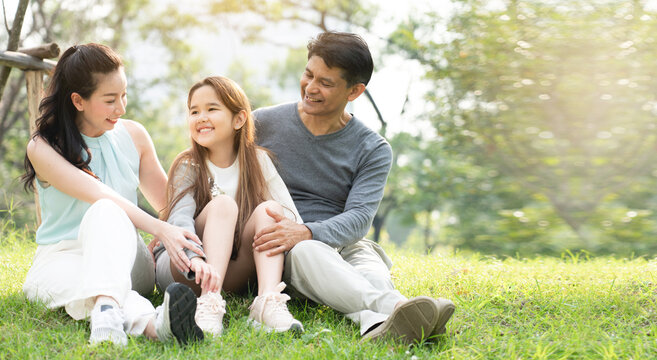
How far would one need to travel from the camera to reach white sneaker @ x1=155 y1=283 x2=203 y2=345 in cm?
198

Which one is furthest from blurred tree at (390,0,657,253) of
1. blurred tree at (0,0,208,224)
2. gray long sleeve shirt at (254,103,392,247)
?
blurred tree at (0,0,208,224)

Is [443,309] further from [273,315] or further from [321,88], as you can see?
[321,88]

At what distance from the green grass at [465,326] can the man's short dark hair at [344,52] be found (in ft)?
3.75

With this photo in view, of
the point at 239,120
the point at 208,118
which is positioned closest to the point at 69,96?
Answer: the point at 208,118

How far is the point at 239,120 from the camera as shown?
2.88 metres

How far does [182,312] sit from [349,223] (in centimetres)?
95

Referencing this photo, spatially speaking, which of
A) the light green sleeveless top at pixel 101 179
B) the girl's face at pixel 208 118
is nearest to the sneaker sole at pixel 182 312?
the light green sleeveless top at pixel 101 179

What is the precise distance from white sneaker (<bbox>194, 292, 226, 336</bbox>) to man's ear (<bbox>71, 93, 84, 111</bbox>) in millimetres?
1000

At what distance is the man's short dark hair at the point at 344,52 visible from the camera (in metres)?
3.00

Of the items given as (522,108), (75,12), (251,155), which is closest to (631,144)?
(522,108)

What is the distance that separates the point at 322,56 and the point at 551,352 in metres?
1.69

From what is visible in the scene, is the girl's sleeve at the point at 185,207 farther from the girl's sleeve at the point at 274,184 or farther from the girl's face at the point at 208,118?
the girl's sleeve at the point at 274,184

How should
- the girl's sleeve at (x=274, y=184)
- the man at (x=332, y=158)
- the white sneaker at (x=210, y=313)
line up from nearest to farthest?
the white sneaker at (x=210, y=313) → the man at (x=332, y=158) → the girl's sleeve at (x=274, y=184)

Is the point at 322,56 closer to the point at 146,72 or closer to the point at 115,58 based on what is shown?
the point at 115,58
